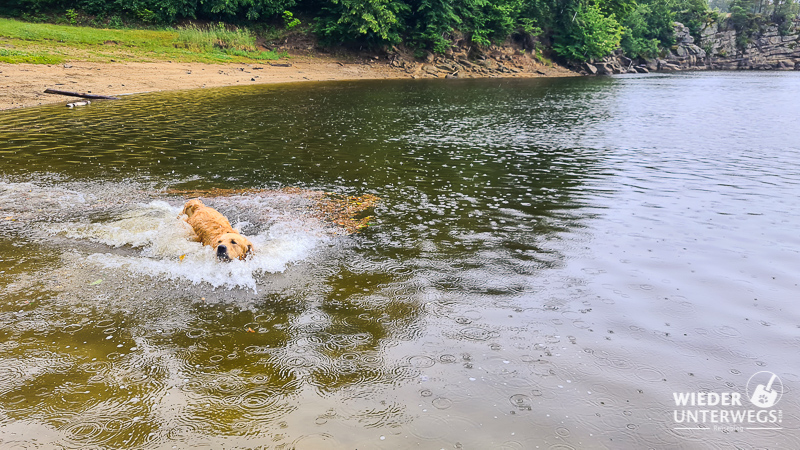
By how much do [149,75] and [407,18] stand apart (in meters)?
26.8

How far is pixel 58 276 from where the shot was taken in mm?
7336

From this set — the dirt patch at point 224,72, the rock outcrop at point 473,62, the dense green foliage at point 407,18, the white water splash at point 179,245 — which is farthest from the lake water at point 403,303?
the rock outcrop at point 473,62

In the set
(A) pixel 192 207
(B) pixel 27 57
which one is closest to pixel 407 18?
(B) pixel 27 57

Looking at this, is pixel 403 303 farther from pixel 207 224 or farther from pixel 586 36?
pixel 586 36

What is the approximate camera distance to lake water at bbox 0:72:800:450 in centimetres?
463

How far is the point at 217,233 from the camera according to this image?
8.40m

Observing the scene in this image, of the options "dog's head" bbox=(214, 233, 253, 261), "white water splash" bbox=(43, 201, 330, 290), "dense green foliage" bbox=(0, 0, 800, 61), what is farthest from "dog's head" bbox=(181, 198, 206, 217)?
"dense green foliage" bbox=(0, 0, 800, 61)

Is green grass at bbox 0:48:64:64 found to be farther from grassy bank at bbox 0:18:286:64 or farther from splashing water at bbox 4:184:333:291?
splashing water at bbox 4:184:333:291

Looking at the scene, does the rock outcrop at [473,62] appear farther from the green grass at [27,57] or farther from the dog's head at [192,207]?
the dog's head at [192,207]

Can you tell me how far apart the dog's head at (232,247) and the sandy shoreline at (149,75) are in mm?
21321

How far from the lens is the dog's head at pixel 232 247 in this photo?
764 cm

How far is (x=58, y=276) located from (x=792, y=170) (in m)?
17.7

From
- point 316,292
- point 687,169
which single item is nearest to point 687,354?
point 316,292

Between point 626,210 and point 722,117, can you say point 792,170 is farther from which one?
point 722,117
